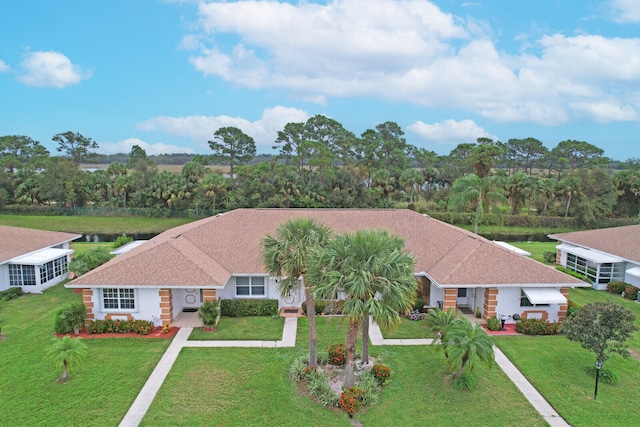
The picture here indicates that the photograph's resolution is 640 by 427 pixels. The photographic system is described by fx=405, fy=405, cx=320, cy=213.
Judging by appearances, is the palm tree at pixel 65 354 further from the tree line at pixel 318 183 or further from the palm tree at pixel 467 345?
the tree line at pixel 318 183

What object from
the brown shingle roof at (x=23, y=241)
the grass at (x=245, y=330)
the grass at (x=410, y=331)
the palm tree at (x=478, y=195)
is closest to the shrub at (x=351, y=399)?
the grass at (x=410, y=331)

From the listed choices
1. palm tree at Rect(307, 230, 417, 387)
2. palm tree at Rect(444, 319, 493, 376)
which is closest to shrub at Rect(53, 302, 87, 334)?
palm tree at Rect(307, 230, 417, 387)

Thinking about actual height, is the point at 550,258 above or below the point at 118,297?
below

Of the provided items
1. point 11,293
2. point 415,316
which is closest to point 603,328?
point 415,316

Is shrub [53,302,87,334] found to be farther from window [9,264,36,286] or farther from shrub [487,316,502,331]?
shrub [487,316,502,331]

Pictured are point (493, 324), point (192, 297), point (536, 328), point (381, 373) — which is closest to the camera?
point (381, 373)

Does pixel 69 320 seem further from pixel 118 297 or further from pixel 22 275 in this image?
pixel 22 275
